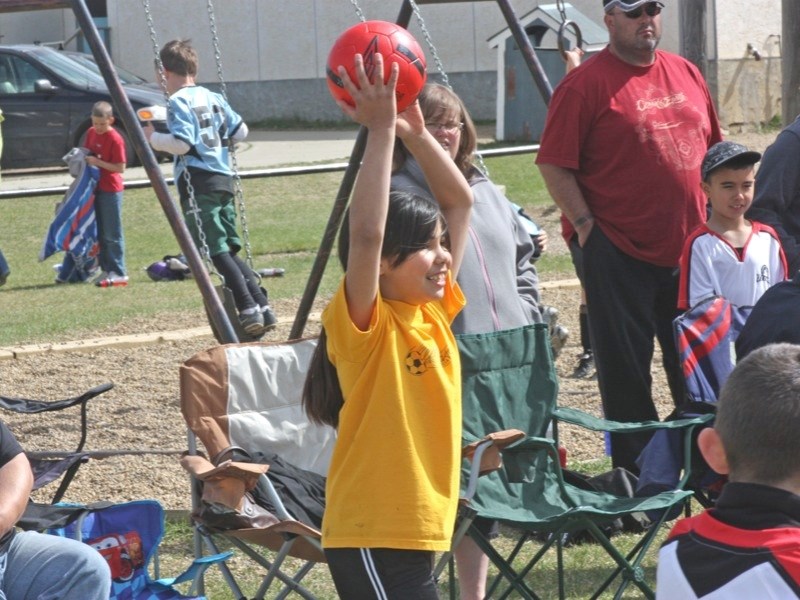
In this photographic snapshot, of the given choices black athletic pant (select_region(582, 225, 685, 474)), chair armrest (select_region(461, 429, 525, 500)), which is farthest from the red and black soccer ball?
black athletic pant (select_region(582, 225, 685, 474))

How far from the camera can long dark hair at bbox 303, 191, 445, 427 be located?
3.11 m

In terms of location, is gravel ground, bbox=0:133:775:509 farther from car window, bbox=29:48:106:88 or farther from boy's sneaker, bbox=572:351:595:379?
car window, bbox=29:48:106:88

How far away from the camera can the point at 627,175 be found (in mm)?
4922

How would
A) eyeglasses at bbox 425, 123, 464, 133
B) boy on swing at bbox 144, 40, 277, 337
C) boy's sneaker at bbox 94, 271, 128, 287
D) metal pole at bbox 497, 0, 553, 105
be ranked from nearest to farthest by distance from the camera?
eyeglasses at bbox 425, 123, 464, 133 < metal pole at bbox 497, 0, 553, 105 < boy on swing at bbox 144, 40, 277, 337 < boy's sneaker at bbox 94, 271, 128, 287

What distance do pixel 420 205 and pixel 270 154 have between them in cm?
1616

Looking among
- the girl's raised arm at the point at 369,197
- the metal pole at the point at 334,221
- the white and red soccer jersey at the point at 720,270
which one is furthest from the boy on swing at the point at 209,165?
the girl's raised arm at the point at 369,197

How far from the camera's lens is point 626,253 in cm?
496

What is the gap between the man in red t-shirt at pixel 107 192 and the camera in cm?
1160

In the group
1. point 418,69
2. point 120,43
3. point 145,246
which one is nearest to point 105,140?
point 145,246

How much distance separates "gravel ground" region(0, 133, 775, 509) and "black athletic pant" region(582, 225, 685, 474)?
0.81 meters

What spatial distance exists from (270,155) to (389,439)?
1622 centimetres

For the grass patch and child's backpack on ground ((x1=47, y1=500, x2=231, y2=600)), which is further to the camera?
the grass patch

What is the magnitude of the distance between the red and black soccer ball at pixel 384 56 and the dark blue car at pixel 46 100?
13925 mm

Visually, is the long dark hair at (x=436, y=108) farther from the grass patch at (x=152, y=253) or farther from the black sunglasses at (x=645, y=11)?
the grass patch at (x=152, y=253)
